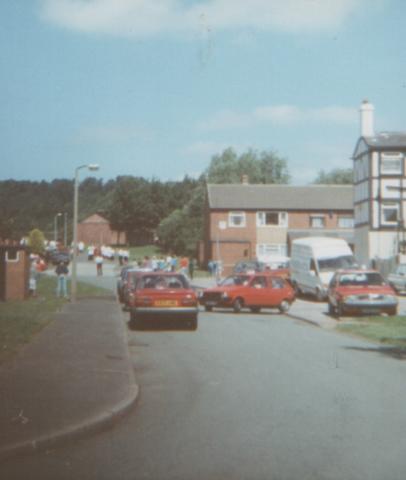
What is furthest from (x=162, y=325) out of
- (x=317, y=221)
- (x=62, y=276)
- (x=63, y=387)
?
(x=317, y=221)

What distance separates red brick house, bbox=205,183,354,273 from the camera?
69062mm

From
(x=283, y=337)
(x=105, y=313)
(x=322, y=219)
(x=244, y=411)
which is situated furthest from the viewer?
(x=322, y=219)

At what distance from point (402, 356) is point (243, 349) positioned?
3.11m

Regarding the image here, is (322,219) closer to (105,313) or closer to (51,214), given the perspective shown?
(105,313)

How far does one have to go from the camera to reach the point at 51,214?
12112cm

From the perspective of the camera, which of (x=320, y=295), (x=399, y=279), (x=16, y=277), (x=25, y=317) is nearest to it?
(x=25, y=317)

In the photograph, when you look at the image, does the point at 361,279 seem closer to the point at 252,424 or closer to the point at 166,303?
the point at 166,303

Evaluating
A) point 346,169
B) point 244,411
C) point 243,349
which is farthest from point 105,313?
point 346,169

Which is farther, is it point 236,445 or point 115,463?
point 236,445

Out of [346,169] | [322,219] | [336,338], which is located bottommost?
[336,338]

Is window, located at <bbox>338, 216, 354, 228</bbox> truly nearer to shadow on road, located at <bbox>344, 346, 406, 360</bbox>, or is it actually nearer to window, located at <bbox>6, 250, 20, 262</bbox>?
window, located at <bbox>6, 250, 20, 262</bbox>

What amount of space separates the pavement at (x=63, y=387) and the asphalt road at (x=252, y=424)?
7.5 inches

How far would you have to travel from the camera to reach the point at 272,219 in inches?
2793

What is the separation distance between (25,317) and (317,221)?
5104cm
